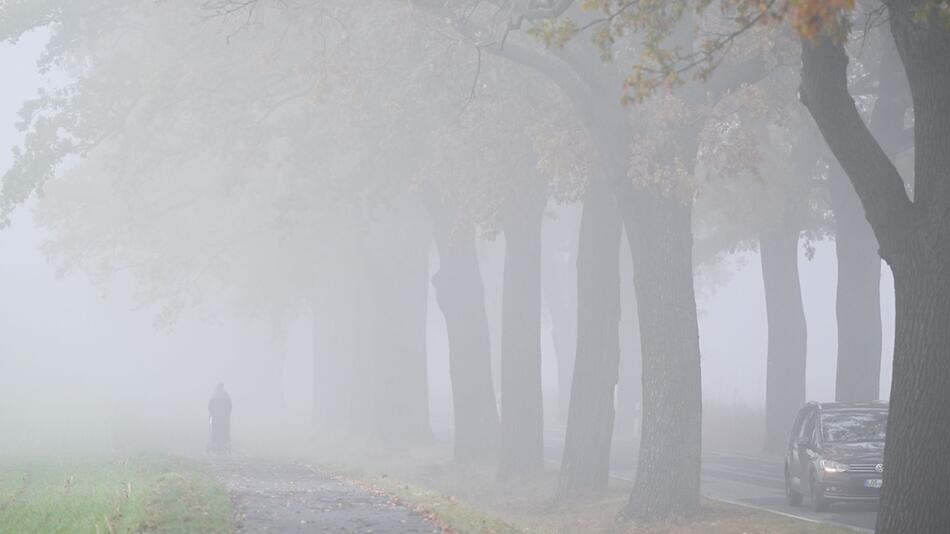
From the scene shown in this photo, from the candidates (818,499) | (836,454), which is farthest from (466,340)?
(836,454)

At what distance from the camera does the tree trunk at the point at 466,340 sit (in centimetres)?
3684

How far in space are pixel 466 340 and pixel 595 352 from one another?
11.7 metres

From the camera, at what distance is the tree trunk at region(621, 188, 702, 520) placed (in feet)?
71.6

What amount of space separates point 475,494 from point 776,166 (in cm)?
1219

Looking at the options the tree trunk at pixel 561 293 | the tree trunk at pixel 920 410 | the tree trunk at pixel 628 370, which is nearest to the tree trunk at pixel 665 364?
the tree trunk at pixel 920 410

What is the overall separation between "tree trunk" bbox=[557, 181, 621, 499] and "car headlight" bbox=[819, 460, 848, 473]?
4283 mm

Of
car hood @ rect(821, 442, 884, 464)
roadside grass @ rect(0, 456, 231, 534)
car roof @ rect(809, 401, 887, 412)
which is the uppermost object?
car roof @ rect(809, 401, 887, 412)

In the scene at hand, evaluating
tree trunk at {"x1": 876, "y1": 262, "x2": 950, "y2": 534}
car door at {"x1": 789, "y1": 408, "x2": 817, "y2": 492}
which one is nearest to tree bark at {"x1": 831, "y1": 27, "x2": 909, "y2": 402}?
car door at {"x1": 789, "y1": 408, "x2": 817, "y2": 492}

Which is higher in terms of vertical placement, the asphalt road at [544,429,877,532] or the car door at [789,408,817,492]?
the car door at [789,408,817,492]

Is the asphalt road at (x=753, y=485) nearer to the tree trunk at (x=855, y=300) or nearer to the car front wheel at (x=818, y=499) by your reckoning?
the car front wheel at (x=818, y=499)

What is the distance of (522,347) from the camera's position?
106 ft

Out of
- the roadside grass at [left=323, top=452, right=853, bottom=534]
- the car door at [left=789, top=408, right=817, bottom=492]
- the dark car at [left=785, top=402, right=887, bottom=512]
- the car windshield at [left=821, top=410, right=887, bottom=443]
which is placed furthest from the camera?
the car door at [left=789, top=408, right=817, bottom=492]

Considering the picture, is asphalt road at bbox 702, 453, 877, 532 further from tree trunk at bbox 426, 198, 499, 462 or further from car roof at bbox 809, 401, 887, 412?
tree trunk at bbox 426, 198, 499, 462

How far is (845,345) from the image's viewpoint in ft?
113
